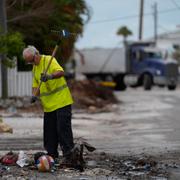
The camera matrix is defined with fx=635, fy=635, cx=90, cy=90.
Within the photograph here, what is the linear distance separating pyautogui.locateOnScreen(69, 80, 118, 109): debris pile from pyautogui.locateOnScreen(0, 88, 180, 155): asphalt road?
7.00ft

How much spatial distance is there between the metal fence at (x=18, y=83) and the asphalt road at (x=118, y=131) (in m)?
3.98

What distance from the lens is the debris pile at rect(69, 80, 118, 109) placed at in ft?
85.8

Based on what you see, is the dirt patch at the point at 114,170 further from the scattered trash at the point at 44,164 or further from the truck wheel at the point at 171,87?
the truck wheel at the point at 171,87

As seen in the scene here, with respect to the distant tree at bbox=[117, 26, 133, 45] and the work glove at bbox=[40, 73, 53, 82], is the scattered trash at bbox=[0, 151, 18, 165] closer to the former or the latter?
the work glove at bbox=[40, 73, 53, 82]

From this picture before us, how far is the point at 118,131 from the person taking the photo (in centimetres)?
1677

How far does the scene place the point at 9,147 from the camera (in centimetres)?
1216

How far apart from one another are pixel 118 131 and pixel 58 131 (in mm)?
7024

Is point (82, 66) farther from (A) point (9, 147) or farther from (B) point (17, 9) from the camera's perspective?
(A) point (9, 147)

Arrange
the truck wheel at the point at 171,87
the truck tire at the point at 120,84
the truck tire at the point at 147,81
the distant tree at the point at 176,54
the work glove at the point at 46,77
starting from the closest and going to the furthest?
1. the work glove at the point at 46,77
2. the truck tire at the point at 147,81
3. the truck wheel at the point at 171,87
4. the truck tire at the point at 120,84
5. the distant tree at the point at 176,54

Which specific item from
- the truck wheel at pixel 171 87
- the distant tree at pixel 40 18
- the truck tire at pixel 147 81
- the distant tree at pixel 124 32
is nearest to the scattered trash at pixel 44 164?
the distant tree at pixel 40 18

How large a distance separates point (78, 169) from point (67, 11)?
2043 cm

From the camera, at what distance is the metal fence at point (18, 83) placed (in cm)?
2595

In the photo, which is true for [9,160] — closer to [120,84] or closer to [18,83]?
[18,83]

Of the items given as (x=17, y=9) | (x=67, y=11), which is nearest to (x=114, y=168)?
(x=17, y=9)
